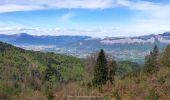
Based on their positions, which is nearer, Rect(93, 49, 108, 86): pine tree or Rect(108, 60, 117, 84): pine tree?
Rect(93, 49, 108, 86): pine tree

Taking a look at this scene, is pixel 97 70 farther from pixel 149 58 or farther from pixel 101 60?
pixel 149 58

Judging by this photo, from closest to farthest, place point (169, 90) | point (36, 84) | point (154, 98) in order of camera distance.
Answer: point (154, 98)
point (169, 90)
point (36, 84)

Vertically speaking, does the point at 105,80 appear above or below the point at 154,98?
below

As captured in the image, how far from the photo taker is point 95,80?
93.9 m

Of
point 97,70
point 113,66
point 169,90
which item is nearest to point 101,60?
point 97,70

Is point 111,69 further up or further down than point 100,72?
further down

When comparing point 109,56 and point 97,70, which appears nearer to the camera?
point 97,70

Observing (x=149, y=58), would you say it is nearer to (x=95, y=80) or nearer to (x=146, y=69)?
(x=146, y=69)

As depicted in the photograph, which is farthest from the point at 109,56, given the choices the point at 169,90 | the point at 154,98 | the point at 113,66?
the point at 154,98

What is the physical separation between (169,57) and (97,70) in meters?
27.2

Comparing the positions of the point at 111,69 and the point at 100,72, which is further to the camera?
the point at 111,69

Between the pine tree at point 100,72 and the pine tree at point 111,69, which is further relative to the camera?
the pine tree at point 111,69

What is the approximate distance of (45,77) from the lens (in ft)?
559

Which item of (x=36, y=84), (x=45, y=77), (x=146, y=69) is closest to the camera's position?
(x=146, y=69)
